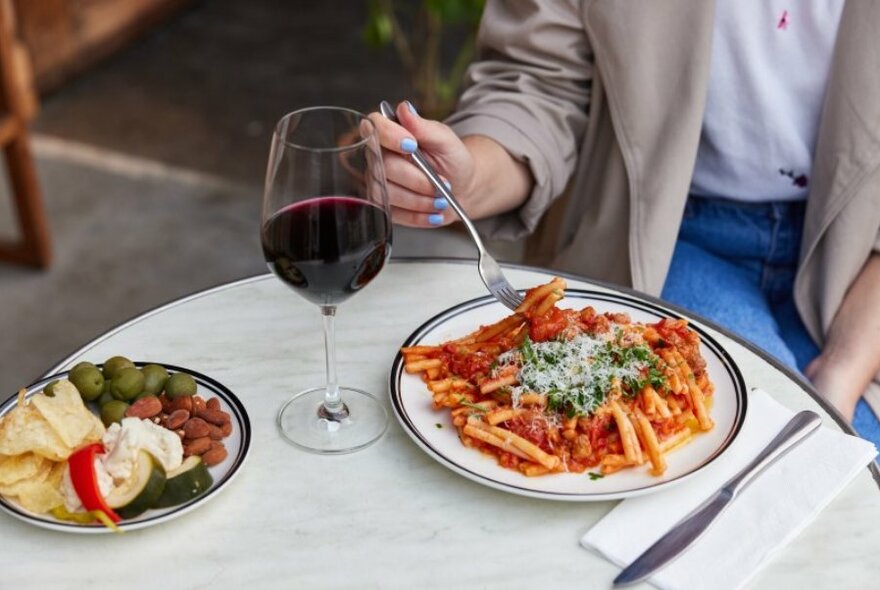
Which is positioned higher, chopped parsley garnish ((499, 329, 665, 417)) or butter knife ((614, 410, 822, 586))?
chopped parsley garnish ((499, 329, 665, 417))

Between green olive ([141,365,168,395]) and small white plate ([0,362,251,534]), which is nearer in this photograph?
small white plate ([0,362,251,534])

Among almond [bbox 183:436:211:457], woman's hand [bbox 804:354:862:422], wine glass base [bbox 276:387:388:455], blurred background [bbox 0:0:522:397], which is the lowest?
blurred background [bbox 0:0:522:397]

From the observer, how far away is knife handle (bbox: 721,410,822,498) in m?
0.95

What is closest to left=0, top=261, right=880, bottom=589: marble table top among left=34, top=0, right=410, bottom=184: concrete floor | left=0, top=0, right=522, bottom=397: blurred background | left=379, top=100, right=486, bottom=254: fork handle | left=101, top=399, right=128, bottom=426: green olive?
left=101, top=399, right=128, bottom=426: green olive

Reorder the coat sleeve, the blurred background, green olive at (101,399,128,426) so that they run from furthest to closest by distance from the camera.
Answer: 1. the blurred background
2. the coat sleeve
3. green olive at (101,399,128,426)

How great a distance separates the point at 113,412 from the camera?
960 millimetres

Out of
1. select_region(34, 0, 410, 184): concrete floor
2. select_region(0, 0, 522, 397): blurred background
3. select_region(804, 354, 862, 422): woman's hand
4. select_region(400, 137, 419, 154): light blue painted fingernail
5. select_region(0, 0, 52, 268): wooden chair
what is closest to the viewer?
select_region(400, 137, 419, 154): light blue painted fingernail

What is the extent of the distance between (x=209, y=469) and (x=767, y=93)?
0.97 metres

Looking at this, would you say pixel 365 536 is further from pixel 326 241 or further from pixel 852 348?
pixel 852 348

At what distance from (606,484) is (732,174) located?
738 mm

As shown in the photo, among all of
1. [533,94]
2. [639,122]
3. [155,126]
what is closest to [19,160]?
[155,126]

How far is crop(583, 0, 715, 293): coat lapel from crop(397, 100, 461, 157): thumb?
34 centimetres

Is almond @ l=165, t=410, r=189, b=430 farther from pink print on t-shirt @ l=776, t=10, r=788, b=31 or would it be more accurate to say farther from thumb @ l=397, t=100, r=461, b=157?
pink print on t-shirt @ l=776, t=10, r=788, b=31

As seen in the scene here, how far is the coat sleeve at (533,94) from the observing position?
147 centimetres
